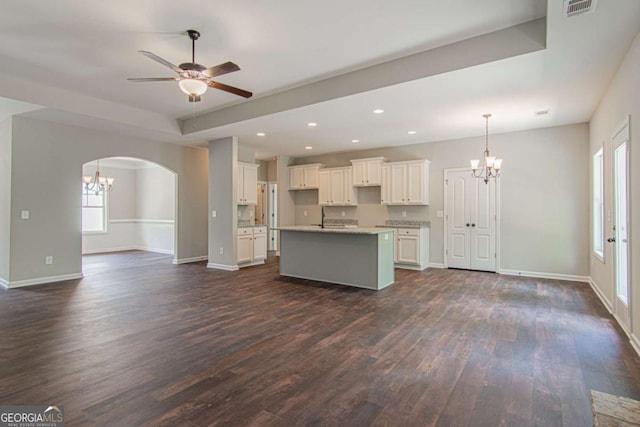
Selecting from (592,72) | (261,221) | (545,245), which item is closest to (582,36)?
(592,72)

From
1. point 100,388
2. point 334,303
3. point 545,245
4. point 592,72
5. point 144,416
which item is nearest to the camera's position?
point 144,416

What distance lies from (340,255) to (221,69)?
3.36 meters

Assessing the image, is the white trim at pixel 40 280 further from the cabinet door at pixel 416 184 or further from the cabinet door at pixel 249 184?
the cabinet door at pixel 416 184

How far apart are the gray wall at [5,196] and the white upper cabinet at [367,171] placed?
6384 mm

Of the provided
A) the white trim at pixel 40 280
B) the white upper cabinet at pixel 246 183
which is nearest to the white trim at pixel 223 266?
the white upper cabinet at pixel 246 183

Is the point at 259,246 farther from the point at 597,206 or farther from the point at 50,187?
the point at 597,206

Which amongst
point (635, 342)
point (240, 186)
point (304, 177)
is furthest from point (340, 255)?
→ point (304, 177)

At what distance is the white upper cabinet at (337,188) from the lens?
8.14 meters

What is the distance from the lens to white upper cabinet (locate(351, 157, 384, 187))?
7.58 metres

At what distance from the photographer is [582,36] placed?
9.37 feet

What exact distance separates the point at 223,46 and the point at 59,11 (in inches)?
56.8

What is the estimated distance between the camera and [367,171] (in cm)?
774

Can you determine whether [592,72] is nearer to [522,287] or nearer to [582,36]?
[582,36]

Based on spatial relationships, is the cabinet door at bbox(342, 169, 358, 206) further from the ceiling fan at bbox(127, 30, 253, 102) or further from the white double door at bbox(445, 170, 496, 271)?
the ceiling fan at bbox(127, 30, 253, 102)
